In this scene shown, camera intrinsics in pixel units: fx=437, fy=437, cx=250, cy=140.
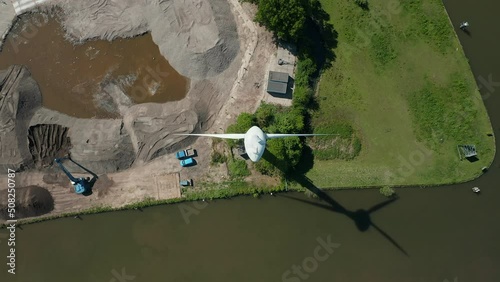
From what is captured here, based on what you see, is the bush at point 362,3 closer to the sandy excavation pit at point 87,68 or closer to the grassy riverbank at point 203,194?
the sandy excavation pit at point 87,68

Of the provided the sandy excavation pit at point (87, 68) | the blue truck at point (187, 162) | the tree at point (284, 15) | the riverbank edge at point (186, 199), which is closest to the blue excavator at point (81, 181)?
the riverbank edge at point (186, 199)

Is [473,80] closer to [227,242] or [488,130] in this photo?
[488,130]

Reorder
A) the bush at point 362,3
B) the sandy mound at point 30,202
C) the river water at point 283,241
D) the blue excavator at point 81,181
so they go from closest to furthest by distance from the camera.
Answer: the blue excavator at point 81,181
the sandy mound at point 30,202
the river water at point 283,241
the bush at point 362,3

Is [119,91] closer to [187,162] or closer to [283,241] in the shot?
[187,162]

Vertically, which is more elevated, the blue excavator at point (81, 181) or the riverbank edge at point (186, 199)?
the blue excavator at point (81, 181)

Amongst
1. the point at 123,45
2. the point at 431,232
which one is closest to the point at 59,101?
the point at 123,45

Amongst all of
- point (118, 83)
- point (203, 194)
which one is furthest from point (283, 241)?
point (118, 83)
